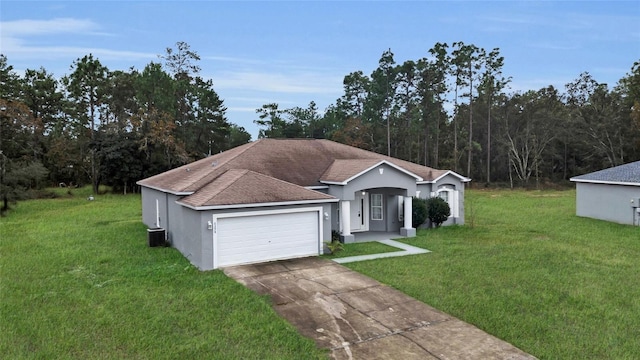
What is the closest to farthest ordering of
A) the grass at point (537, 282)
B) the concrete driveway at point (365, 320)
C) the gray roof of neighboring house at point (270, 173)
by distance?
the concrete driveway at point (365, 320), the grass at point (537, 282), the gray roof of neighboring house at point (270, 173)

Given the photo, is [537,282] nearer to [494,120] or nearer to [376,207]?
[376,207]

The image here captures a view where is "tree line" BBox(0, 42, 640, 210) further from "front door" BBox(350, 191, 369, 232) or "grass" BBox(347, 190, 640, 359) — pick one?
"grass" BBox(347, 190, 640, 359)

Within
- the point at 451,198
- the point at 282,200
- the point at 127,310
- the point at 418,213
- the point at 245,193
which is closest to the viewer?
the point at 127,310

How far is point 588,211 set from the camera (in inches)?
893

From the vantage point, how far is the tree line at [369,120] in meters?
39.7

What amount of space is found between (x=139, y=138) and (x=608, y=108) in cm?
5274

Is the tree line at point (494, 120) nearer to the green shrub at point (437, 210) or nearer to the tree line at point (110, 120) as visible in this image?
the tree line at point (110, 120)

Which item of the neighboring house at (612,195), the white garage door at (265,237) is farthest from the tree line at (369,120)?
the white garage door at (265,237)

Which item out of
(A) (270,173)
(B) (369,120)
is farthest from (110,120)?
(A) (270,173)

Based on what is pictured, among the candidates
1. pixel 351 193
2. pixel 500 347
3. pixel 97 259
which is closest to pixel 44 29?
pixel 97 259

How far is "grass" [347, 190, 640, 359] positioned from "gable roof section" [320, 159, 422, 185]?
334 cm

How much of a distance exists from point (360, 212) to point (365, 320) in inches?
405

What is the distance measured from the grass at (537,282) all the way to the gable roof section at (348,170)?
131 inches

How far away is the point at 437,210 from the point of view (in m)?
18.7
